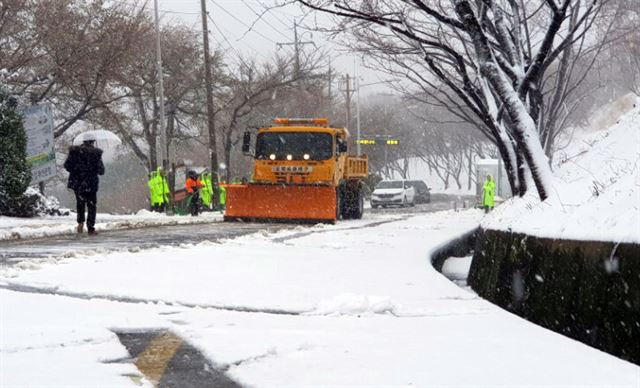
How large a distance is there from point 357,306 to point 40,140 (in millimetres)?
17600

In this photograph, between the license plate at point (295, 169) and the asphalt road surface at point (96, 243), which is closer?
the asphalt road surface at point (96, 243)

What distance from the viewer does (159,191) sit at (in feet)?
93.8

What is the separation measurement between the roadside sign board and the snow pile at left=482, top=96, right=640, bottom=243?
1541 cm

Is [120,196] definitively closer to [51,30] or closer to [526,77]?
[51,30]

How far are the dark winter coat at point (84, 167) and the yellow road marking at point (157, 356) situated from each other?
348 inches

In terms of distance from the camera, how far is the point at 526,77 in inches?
338

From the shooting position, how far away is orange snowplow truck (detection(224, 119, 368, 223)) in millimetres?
19406

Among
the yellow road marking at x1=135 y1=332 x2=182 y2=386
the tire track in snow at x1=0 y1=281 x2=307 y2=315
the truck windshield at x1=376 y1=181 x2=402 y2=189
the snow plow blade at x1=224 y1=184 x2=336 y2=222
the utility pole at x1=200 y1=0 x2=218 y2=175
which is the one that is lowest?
the yellow road marking at x1=135 y1=332 x2=182 y2=386

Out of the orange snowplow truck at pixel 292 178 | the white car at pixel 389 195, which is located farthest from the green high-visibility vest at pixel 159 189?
the white car at pixel 389 195

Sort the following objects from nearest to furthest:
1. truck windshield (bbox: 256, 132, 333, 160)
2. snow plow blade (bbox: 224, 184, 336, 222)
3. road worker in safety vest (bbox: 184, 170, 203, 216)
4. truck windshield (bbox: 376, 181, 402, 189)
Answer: snow plow blade (bbox: 224, 184, 336, 222) < truck windshield (bbox: 256, 132, 333, 160) < road worker in safety vest (bbox: 184, 170, 203, 216) < truck windshield (bbox: 376, 181, 402, 189)

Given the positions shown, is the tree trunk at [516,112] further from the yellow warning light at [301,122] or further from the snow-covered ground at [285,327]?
the yellow warning light at [301,122]

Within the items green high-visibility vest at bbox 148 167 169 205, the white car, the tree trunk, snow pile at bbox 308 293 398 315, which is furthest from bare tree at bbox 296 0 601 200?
the white car

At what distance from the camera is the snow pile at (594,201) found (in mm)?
4680

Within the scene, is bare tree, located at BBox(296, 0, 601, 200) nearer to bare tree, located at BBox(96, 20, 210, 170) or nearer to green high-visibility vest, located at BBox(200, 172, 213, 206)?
green high-visibility vest, located at BBox(200, 172, 213, 206)
